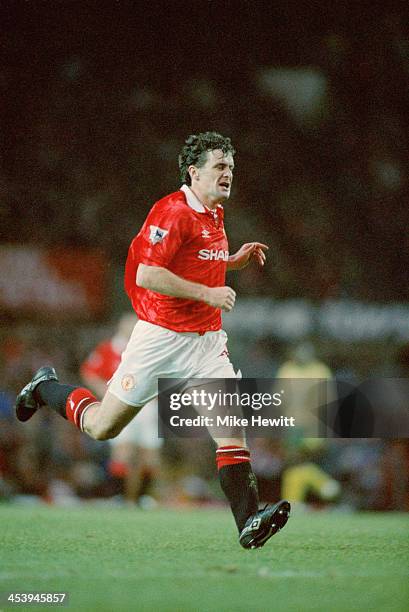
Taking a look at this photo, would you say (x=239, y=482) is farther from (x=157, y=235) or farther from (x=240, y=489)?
(x=157, y=235)

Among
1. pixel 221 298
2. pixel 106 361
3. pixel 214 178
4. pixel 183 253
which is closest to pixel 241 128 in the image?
pixel 106 361

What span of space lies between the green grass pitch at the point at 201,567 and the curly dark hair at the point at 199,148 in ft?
4.62

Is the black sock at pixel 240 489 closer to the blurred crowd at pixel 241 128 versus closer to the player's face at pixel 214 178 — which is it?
the player's face at pixel 214 178

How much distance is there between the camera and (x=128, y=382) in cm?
359

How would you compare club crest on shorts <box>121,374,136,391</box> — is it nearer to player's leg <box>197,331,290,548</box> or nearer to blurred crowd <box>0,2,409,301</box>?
player's leg <box>197,331,290,548</box>

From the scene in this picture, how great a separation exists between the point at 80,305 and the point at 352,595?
3546 millimetres

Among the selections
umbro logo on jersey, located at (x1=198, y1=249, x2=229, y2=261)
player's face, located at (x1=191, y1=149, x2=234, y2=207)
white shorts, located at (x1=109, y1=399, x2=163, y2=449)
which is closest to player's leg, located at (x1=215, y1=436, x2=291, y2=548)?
umbro logo on jersey, located at (x1=198, y1=249, x2=229, y2=261)

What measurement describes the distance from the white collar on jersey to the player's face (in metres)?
0.02

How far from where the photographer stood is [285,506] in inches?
128

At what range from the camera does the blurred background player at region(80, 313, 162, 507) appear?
571 centimetres

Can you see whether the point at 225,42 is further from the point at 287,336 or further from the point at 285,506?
the point at 287,336

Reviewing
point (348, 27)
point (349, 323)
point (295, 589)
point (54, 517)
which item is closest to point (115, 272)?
point (349, 323)

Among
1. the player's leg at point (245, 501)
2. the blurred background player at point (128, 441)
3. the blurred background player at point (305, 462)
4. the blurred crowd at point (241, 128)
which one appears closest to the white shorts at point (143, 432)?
the blurred background player at point (128, 441)

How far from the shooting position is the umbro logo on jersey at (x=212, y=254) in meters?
3.56
